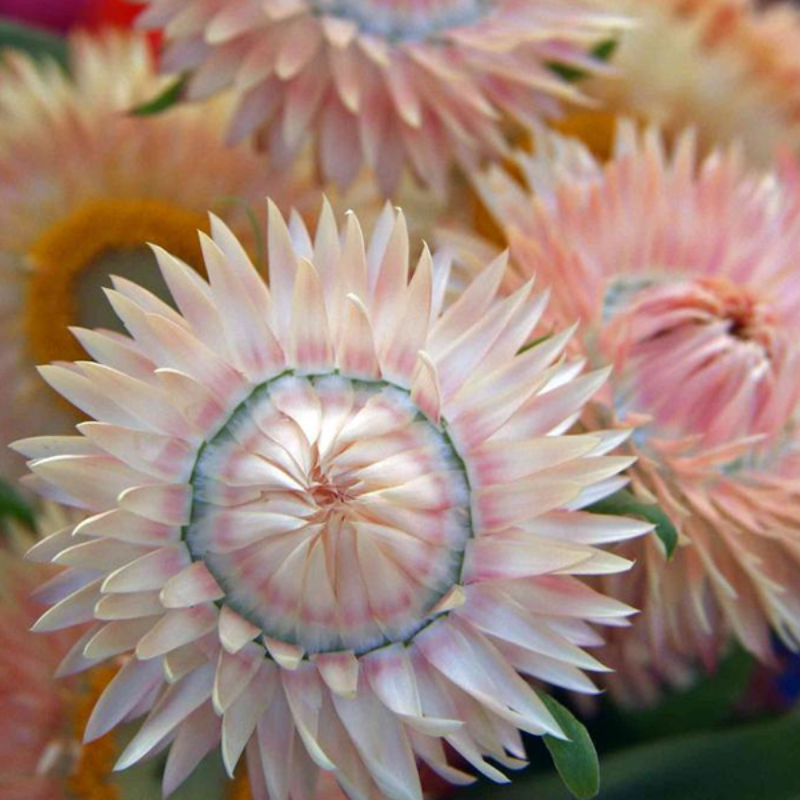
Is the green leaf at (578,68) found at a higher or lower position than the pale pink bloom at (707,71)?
lower

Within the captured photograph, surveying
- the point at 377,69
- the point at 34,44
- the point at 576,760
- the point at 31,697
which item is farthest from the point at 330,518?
the point at 34,44

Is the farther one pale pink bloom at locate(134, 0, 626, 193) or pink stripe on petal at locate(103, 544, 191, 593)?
pale pink bloom at locate(134, 0, 626, 193)

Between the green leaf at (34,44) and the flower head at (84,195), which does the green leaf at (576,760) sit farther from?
the green leaf at (34,44)

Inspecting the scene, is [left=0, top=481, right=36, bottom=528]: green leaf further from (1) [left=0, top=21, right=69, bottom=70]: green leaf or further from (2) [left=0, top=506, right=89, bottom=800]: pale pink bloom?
(1) [left=0, top=21, right=69, bottom=70]: green leaf

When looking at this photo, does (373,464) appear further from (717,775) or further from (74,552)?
(717,775)

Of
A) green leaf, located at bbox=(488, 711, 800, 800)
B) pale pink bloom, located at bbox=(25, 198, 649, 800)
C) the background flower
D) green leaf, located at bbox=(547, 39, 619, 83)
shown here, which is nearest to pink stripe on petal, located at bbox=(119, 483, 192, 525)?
pale pink bloom, located at bbox=(25, 198, 649, 800)


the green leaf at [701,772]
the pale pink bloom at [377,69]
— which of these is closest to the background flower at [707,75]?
the pale pink bloom at [377,69]
